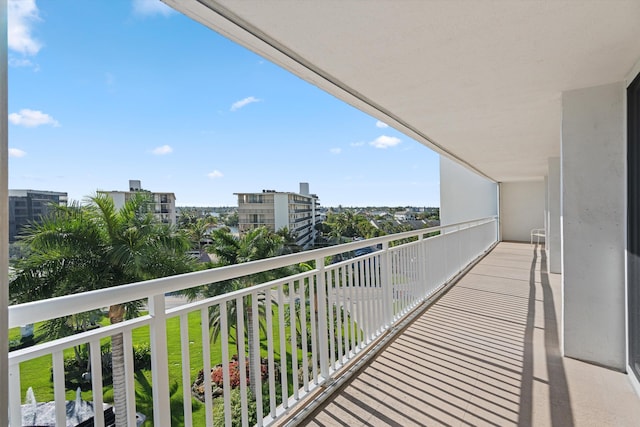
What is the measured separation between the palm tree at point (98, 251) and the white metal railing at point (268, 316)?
759cm

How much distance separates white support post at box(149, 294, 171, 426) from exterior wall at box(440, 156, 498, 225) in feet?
45.0

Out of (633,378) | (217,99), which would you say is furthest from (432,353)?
(217,99)

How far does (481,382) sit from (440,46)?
2.27 m

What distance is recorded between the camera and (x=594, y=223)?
9.07 ft

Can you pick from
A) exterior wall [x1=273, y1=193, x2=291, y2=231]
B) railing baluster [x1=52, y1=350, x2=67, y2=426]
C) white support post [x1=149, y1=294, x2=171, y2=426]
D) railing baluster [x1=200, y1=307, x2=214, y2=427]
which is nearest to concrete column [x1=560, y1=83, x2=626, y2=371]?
railing baluster [x1=200, y1=307, x2=214, y2=427]

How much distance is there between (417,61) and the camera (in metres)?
2.30

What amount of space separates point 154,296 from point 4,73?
2.68 ft

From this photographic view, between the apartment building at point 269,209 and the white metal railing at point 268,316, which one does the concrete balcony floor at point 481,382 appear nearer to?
the white metal railing at point 268,316

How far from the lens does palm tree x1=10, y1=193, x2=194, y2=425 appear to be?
8.96m

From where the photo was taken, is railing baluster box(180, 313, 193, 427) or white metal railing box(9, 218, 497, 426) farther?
railing baluster box(180, 313, 193, 427)

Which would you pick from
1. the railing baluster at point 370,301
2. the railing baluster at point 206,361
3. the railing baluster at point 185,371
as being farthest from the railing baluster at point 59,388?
the railing baluster at point 370,301

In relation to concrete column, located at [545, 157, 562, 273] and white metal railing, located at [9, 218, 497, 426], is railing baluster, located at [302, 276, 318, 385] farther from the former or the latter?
concrete column, located at [545, 157, 562, 273]

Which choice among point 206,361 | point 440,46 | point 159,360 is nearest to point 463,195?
point 440,46

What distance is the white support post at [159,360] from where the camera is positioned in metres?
1.32
